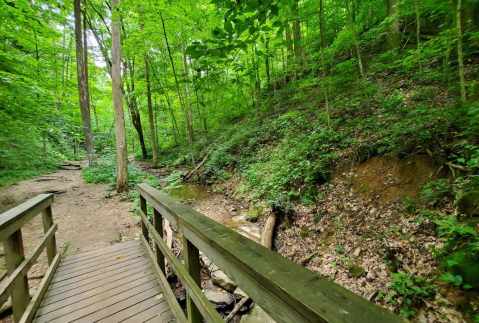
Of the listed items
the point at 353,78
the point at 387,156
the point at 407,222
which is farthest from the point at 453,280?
the point at 353,78

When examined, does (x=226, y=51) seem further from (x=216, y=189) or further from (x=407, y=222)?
(x=216, y=189)

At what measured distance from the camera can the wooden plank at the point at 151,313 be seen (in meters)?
1.97

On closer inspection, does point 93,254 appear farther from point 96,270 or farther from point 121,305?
point 121,305

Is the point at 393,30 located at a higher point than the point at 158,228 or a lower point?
higher

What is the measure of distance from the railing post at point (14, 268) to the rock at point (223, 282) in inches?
87.6

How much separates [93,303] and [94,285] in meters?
0.34

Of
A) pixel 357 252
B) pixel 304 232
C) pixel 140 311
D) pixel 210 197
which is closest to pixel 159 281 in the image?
pixel 140 311

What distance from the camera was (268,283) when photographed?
79 cm

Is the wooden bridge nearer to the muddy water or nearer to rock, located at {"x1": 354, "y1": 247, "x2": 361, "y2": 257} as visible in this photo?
the muddy water

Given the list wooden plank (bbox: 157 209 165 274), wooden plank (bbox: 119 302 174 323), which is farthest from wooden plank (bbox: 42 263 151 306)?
wooden plank (bbox: 119 302 174 323)

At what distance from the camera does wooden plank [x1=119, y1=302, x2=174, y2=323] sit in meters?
1.97

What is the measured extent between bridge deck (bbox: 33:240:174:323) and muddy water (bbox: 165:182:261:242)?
Answer: 233 cm

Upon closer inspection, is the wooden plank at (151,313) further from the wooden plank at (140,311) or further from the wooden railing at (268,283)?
the wooden railing at (268,283)

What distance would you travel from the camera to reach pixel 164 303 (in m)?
2.15
